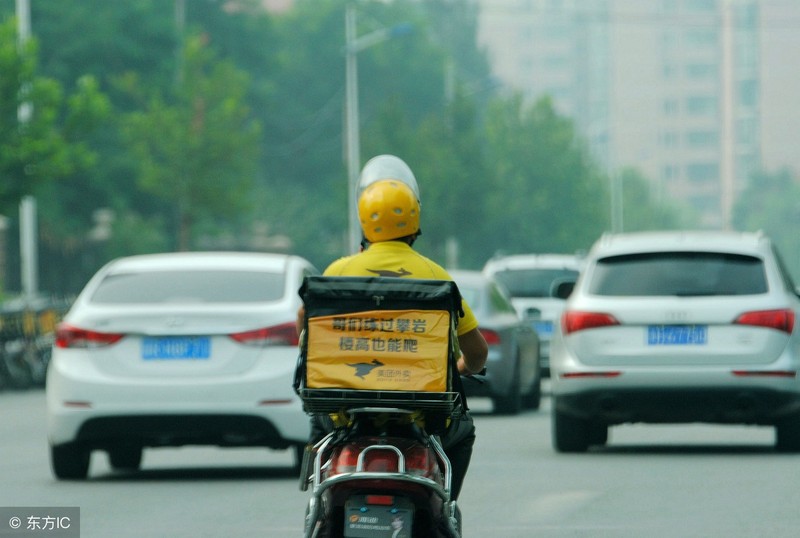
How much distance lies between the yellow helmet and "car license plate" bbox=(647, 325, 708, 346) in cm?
808

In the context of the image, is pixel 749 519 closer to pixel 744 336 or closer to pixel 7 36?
pixel 744 336

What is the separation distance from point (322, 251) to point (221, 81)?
3030 centimetres

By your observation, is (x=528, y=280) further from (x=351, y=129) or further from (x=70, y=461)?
(x=351, y=129)

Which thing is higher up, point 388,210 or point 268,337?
point 388,210

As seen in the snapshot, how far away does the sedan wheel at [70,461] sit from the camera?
13219mm

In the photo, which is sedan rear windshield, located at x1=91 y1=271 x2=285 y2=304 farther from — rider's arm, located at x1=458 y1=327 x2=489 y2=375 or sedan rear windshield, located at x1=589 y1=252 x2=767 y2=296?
rider's arm, located at x1=458 y1=327 x2=489 y2=375

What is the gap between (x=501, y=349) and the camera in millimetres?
20484

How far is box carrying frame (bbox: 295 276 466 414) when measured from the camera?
640 centimetres

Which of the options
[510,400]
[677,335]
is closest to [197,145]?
[510,400]

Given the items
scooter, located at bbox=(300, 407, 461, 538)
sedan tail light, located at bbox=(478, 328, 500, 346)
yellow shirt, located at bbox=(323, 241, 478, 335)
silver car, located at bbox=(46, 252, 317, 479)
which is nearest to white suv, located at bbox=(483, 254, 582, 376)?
sedan tail light, located at bbox=(478, 328, 500, 346)

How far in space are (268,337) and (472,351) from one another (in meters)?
6.03

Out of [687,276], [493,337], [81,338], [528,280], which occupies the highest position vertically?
[687,276]

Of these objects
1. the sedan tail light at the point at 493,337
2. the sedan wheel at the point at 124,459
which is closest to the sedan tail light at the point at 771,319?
the sedan wheel at the point at 124,459

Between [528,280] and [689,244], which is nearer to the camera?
[689,244]
